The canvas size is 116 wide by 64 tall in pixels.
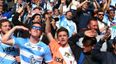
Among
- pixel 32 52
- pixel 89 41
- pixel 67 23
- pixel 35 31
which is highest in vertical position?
pixel 35 31

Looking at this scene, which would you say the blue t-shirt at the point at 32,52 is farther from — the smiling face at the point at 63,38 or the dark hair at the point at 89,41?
the dark hair at the point at 89,41

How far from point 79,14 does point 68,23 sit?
0.92m

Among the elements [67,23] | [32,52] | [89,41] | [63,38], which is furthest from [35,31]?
[67,23]

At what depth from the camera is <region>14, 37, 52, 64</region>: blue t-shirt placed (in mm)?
6727

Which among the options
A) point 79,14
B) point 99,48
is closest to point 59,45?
point 99,48

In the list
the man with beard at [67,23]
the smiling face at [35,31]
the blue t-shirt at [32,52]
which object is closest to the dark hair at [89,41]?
the blue t-shirt at [32,52]

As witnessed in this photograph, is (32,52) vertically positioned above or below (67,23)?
above

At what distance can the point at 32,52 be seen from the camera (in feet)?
22.1

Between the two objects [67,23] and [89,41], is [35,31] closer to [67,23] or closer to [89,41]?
[89,41]

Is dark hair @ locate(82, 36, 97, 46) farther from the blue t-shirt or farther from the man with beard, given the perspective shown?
the man with beard

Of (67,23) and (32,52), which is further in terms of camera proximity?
(67,23)

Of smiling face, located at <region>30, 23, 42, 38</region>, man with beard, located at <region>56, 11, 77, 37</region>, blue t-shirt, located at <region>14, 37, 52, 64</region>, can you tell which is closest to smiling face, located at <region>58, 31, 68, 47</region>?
blue t-shirt, located at <region>14, 37, 52, 64</region>

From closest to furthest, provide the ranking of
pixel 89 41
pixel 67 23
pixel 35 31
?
pixel 35 31 < pixel 89 41 < pixel 67 23

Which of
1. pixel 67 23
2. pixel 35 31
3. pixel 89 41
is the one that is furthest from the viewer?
pixel 67 23
